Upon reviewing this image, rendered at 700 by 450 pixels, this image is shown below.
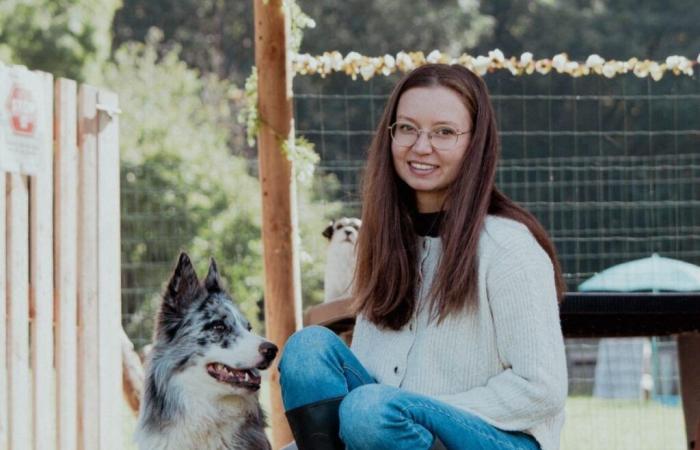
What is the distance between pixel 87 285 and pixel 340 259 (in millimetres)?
1333

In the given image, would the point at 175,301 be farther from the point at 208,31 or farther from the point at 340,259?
the point at 208,31

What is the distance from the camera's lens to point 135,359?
15.1 ft

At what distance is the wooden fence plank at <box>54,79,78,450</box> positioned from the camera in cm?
405

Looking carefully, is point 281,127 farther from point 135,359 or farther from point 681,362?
point 681,362

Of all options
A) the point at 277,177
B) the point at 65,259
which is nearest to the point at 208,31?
the point at 277,177

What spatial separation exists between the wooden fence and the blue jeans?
4.97ft

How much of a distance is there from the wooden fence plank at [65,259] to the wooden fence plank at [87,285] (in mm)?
38

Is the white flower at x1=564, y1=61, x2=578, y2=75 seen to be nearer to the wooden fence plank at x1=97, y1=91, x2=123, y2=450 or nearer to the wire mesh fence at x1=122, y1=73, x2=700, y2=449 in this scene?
the wire mesh fence at x1=122, y1=73, x2=700, y2=449

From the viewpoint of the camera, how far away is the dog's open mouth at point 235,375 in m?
3.18

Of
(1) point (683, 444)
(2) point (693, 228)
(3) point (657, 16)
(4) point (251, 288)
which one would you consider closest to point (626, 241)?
(2) point (693, 228)

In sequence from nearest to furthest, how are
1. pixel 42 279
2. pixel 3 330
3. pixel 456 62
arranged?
pixel 3 330, pixel 42 279, pixel 456 62

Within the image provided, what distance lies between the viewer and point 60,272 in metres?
4.05

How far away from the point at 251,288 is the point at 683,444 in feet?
16.8

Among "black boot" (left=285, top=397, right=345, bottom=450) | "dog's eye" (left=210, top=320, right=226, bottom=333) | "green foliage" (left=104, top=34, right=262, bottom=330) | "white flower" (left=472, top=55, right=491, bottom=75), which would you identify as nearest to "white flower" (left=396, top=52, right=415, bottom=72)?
"white flower" (left=472, top=55, right=491, bottom=75)
